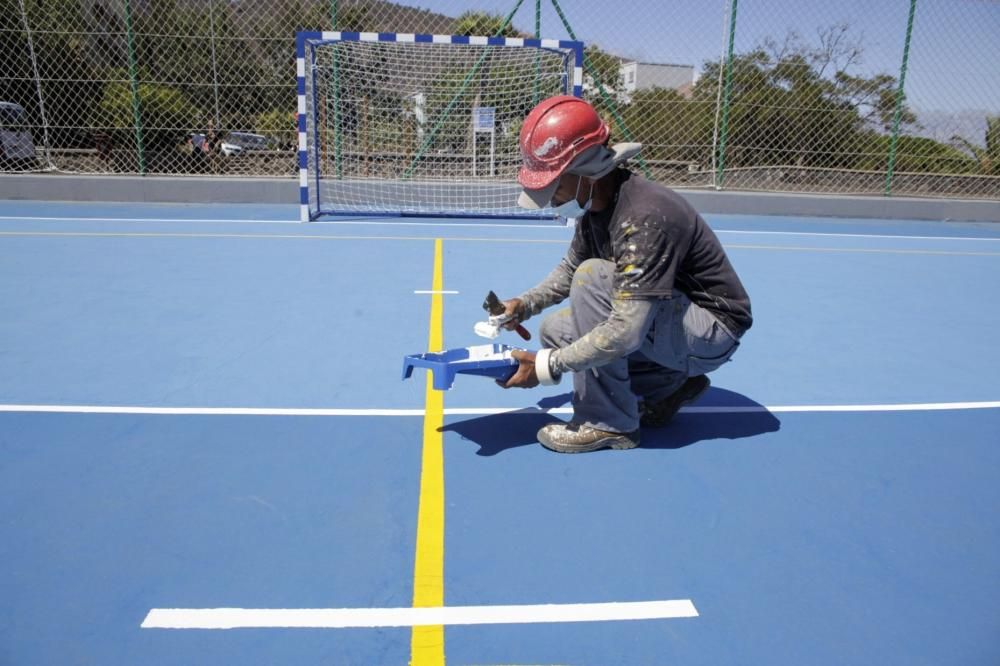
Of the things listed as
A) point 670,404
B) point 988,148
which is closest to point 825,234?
point 988,148

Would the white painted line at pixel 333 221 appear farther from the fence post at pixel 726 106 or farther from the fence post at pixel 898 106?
the fence post at pixel 898 106

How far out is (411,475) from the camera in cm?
306

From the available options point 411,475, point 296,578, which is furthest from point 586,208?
point 296,578

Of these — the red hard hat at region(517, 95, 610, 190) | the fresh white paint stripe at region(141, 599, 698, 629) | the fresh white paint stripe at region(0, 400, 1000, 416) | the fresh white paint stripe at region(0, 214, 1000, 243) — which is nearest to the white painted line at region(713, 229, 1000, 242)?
the fresh white paint stripe at region(0, 214, 1000, 243)

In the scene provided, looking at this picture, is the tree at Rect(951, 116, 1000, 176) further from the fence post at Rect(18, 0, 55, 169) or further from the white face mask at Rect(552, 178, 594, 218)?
the fence post at Rect(18, 0, 55, 169)

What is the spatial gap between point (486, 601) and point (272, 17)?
11.9 m

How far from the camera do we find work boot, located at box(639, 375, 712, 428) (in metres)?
3.59

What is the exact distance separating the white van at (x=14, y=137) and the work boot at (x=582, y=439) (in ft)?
38.8

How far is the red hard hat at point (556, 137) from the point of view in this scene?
2844 millimetres

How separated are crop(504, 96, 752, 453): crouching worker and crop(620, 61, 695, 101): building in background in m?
9.45

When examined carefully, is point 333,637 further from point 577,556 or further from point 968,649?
point 968,649

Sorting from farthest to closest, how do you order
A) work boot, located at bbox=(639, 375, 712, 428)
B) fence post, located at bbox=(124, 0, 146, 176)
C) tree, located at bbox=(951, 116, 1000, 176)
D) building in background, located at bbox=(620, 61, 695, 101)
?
tree, located at bbox=(951, 116, 1000, 176) < building in background, located at bbox=(620, 61, 695, 101) < fence post, located at bbox=(124, 0, 146, 176) < work boot, located at bbox=(639, 375, 712, 428)

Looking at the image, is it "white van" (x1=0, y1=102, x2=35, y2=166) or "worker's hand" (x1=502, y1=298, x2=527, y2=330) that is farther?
"white van" (x1=0, y1=102, x2=35, y2=166)

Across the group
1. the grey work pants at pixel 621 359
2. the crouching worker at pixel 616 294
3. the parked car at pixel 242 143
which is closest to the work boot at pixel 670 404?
the crouching worker at pixel 616 294
